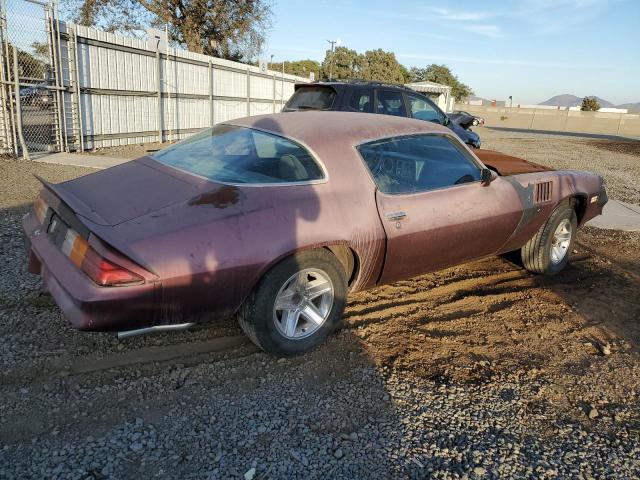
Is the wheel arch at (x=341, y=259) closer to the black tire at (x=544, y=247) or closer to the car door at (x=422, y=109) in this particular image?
the black tire at (x=544, y=247)

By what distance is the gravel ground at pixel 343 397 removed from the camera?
2.41 metres

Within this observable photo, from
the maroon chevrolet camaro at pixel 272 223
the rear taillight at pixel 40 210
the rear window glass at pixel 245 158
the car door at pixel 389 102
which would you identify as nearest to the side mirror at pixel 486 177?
the maroon chevrolet camaro at pixel 272 223

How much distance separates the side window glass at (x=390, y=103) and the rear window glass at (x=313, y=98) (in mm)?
910

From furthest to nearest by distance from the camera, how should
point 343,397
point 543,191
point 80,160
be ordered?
point 80,160 < point 543,191 < point 343,397

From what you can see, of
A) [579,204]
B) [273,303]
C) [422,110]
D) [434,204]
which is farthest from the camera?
Result: [422,110]

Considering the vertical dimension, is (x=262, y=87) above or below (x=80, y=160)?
above

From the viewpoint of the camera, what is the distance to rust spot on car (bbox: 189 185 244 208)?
116 inches

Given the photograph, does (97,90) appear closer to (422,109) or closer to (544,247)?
(422,109)

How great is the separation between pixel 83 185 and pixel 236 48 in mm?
27261

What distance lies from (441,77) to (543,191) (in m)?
85.3

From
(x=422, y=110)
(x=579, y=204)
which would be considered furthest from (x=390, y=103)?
(x=579, y=204)

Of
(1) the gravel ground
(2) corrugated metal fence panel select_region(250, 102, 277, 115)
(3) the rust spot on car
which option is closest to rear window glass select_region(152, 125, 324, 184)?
(3) the rust spot on car

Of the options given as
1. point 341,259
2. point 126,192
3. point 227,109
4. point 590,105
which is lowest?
point 341,259

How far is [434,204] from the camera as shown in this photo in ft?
12.5
